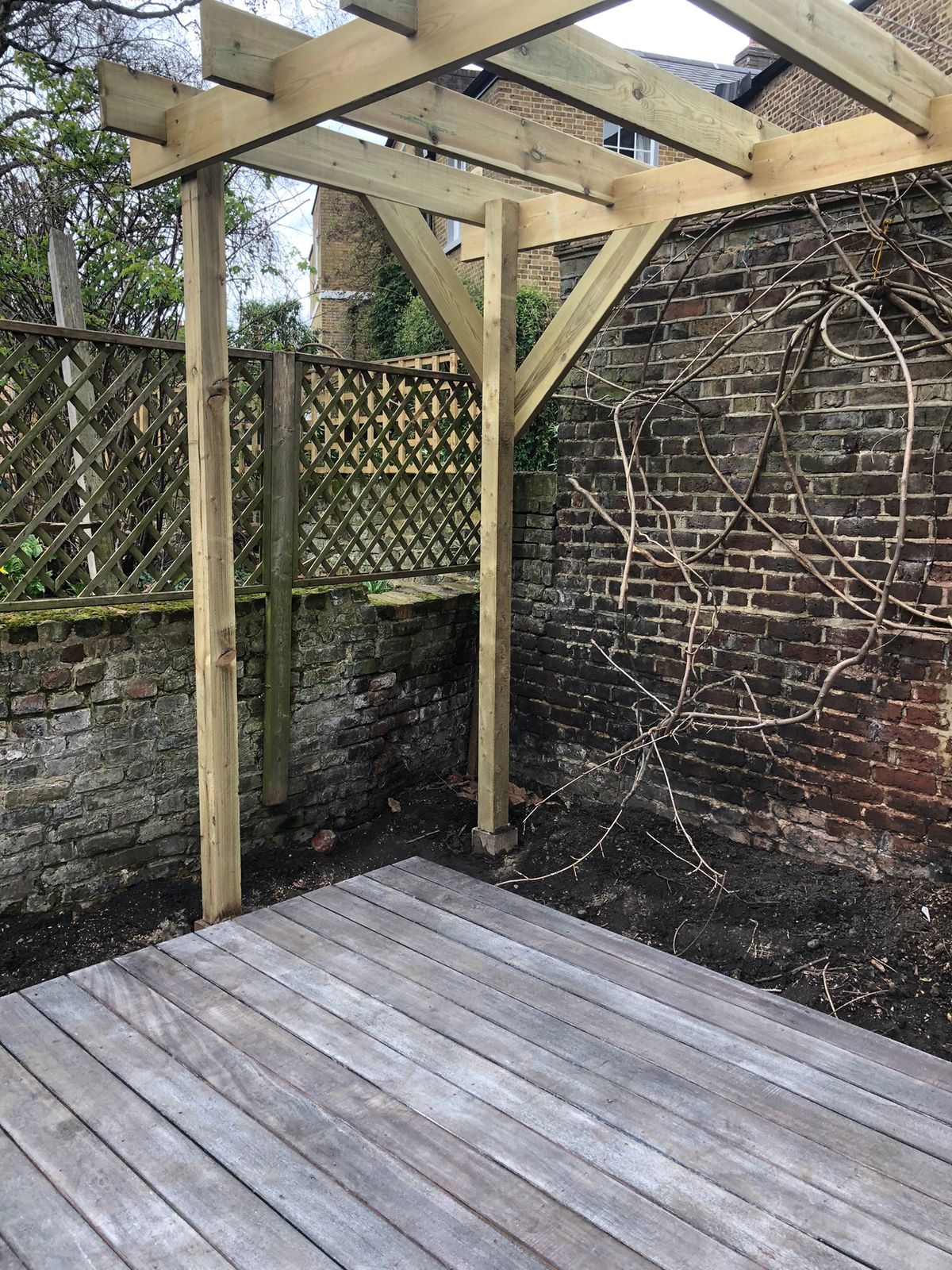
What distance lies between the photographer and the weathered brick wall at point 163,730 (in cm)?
319

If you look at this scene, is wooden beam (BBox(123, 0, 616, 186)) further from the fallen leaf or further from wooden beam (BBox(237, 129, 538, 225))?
the fallen leaf

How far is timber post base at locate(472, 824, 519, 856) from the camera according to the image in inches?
156

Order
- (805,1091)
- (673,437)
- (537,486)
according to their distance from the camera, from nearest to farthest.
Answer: (805,1091) < (673,437) < (537,486)

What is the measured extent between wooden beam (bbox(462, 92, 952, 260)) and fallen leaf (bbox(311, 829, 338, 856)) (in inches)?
104

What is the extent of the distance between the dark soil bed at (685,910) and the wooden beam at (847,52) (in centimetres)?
254

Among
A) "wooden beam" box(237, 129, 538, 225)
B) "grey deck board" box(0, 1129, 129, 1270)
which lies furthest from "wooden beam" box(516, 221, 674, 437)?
"grey deck board" box(0, 1129, 129, 1270)

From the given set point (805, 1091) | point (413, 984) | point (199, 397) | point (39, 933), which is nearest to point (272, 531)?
point (199, 397)

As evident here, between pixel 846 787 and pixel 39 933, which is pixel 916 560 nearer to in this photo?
pixel 846 787

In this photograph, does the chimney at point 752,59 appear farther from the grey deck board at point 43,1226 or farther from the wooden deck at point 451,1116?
the grey deck board at point 43,1226

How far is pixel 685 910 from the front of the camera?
3.52m

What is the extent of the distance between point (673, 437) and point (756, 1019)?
243cm

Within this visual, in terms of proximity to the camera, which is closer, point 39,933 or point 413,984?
point 413,984

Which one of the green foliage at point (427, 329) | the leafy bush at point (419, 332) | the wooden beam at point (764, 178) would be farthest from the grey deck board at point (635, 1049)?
the leafy bush at point (419, 332)

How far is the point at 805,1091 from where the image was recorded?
218 cm
